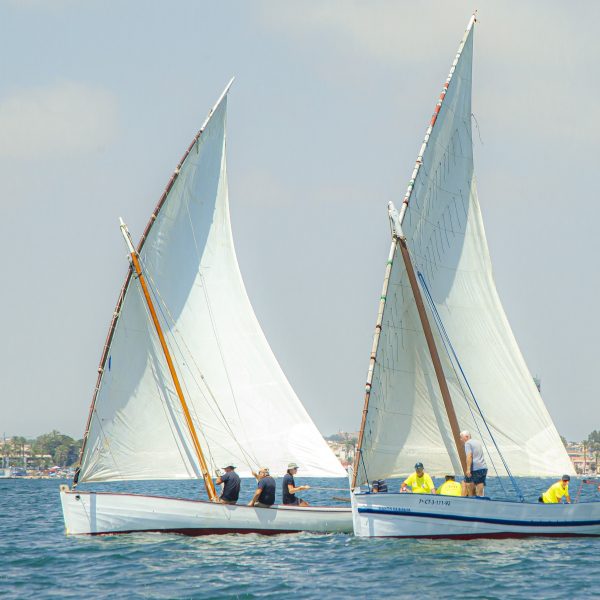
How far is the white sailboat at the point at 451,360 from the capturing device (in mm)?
35250

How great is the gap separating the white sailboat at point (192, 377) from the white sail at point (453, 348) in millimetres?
3256

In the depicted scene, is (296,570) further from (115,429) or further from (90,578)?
(115,429)

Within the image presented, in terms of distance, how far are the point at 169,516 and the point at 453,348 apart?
10.0m

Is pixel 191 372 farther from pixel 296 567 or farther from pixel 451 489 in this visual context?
pixel 296 567

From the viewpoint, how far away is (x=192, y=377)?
127 ft

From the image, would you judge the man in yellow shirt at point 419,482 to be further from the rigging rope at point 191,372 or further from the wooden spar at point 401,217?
the rigging rope at point 191,372

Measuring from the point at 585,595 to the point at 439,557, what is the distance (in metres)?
5.30

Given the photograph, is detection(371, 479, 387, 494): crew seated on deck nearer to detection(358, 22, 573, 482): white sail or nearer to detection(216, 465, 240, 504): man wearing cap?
detection(358, 22, 573, 482): white sail

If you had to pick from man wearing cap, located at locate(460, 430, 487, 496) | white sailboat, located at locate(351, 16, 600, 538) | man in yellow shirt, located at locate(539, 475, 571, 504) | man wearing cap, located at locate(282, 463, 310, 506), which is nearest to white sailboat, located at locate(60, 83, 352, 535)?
man wearing cap, located at locate(282, 463, 310, 506)

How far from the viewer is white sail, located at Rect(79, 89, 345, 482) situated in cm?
3734

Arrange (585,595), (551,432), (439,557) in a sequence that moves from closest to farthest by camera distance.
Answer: (585,595), (439,557), (551,432)

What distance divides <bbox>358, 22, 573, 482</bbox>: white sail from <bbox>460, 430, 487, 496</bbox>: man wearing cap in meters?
1.48

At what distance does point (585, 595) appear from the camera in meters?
26.1

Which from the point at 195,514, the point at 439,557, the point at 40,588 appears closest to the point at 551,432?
the point at 439,557
